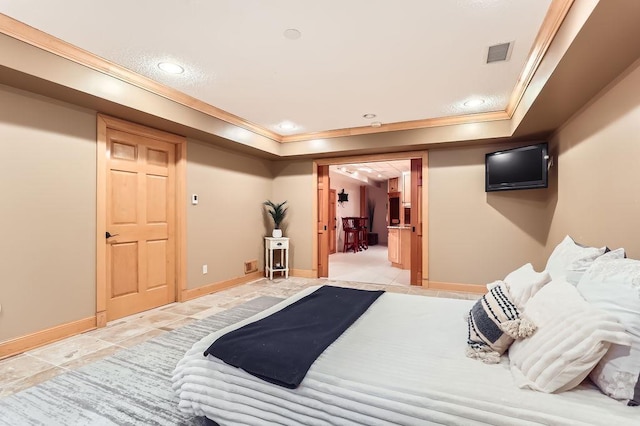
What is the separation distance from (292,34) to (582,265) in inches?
97.1

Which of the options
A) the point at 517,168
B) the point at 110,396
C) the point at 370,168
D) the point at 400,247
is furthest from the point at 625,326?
the point at 370,168

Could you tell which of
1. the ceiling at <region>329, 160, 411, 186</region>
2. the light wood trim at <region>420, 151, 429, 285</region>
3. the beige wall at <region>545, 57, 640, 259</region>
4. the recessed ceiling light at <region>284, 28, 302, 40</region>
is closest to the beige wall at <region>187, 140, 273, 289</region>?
the recessed ceiling light at <region>284, 28, 302, 40</region>

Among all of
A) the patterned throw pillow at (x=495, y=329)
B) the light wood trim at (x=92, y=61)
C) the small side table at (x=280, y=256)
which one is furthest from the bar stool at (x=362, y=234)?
the patterned throw pillow at (x=495, y=329)

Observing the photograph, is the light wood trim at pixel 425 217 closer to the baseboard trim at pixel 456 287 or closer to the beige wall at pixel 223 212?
the baseboard trim at pixel 456 287

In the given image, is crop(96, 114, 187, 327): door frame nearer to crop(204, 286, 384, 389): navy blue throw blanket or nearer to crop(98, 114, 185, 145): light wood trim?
crop(98, 114, 185, 145): light wood trim

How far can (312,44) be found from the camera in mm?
2459

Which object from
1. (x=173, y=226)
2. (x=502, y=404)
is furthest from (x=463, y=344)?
(x=173, y=226)

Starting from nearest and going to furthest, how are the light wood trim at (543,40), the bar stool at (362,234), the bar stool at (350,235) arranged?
1. the light wood trim at (543,40)
2. the bar stool at (350,235)
3. the bar stool at (362,234)

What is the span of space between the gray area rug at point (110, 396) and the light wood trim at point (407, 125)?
3.75m

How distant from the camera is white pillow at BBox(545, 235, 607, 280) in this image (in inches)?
69.5

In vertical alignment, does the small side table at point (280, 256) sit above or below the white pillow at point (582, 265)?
below

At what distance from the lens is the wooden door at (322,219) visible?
227 inches

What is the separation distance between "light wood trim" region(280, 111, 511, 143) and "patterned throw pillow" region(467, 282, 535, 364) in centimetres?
334

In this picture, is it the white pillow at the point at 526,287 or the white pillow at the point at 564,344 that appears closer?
the white pillow at the point at 564,344
